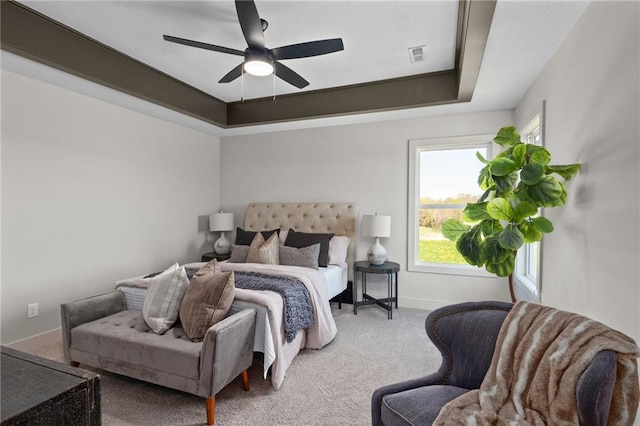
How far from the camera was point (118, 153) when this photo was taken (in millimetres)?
3719

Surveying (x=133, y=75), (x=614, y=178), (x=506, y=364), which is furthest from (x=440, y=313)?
(x=133, y=75)

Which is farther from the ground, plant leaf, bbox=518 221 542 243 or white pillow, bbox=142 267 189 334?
plant leaf, bbox=518 221 542 243

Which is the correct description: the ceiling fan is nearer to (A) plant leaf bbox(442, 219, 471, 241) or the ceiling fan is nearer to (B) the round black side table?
(A) plant leaf bbox(442, 219, 471, 241)

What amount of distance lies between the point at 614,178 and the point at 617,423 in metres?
1.05

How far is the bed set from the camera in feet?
7.94

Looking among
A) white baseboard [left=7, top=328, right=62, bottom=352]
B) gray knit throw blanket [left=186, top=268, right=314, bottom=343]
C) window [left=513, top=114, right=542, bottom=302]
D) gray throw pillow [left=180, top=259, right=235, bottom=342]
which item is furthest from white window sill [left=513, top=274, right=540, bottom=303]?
white baseboard [left=7, top=328, right=62, bottom=352]

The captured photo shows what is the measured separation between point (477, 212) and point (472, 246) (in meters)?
Answer: 0.25

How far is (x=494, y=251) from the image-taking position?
198cm

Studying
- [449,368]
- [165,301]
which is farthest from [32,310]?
[449,368]

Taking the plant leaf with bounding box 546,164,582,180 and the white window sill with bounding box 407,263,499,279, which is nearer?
the plant leaf with bounding box 546,164,582,180

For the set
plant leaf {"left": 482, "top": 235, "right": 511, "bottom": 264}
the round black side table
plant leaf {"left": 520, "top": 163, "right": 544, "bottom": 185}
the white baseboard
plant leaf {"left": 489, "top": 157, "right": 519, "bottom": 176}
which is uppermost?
plant leaf {"left": 489, "top": 157, "right": 519, "bottom": 176}

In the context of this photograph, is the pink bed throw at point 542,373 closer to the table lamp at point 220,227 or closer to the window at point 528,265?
the window at point 528,265

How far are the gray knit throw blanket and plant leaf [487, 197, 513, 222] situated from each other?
1.66 metres

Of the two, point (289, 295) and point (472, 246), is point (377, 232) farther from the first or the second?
point (472, 246)
